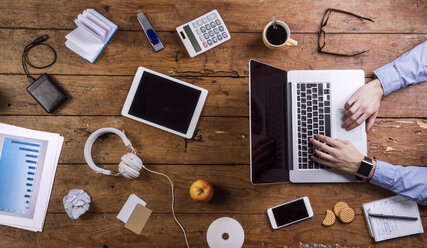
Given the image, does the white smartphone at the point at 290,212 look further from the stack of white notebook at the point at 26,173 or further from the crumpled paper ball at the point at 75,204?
the stack of white notebook at the point at 26,173

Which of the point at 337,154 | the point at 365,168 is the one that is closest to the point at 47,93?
the point at 337,154

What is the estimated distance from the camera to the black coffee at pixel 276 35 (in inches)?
44.6

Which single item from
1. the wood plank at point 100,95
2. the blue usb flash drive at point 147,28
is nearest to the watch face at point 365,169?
the wood plank at point 100,95

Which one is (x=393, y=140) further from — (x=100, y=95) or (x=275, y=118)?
(x=100, y=95)

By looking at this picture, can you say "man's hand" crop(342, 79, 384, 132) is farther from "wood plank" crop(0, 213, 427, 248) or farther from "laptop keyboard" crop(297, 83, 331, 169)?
"wood plank" crop(0, 213, 427, 248)

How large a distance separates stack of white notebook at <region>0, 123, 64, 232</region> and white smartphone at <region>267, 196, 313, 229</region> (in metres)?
0.90

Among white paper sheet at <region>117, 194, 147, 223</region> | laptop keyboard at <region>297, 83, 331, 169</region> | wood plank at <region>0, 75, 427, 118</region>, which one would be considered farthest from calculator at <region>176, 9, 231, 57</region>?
white paper sheet at <region>117, 194, 147, 223</region>

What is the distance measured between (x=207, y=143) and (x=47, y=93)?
26.6 inches

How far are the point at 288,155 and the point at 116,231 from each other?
0.74m

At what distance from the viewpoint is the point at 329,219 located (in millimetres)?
1132

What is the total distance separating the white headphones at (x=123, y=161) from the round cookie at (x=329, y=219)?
749mm

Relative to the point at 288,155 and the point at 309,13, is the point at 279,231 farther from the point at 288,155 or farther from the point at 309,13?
the point at 309,13

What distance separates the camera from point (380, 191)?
45.1 inches

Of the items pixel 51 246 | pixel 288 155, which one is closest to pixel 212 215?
pixel 288 155
